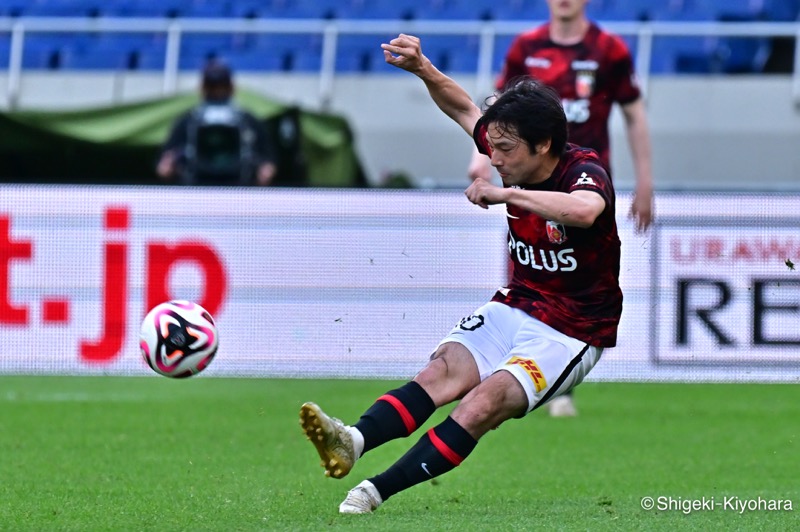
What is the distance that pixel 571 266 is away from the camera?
5.11 metres

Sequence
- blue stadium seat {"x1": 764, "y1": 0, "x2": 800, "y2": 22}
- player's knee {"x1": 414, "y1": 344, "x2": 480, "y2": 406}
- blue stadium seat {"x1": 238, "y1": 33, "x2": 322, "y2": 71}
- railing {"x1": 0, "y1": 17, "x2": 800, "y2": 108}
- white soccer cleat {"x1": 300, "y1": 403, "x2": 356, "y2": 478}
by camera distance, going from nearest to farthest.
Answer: white soccer cleat {"x1": 300, "y1": 403, "x2": 356, "y2": 478}, player's knee {"x1": 414, "y1": 344, "x2": 480, "y2": 406}, railing {"x1": 0, "y1": 17, "x2": 800, "y2": 108}, blue stadium seat {"x1": 764, "y1": 0, "x2": 800, "y2": 22}, blue stadium seat {"x1": 238, "y1": 33, "x2": 322, "y2": 71}

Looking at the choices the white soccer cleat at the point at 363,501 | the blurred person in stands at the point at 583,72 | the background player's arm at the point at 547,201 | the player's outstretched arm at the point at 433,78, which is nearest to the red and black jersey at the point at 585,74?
A: the blurred person in stands at the point at 583,72

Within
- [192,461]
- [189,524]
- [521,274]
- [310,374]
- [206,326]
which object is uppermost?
[521,274]

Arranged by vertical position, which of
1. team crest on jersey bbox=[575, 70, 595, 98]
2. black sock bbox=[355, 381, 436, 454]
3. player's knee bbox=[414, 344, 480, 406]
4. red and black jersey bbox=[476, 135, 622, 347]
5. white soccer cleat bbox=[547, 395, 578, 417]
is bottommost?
white soccer cleat bbox=[547, 395, 578, 417]

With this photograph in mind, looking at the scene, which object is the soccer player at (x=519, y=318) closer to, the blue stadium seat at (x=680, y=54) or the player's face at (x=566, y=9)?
the player's face at (x=566, y=9)

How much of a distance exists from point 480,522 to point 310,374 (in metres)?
5.71

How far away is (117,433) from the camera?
7629mm

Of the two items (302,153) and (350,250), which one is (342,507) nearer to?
(350,250)

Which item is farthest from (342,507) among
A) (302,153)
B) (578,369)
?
(302,153)

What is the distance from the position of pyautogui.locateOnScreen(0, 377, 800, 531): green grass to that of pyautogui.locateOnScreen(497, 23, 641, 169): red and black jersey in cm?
169

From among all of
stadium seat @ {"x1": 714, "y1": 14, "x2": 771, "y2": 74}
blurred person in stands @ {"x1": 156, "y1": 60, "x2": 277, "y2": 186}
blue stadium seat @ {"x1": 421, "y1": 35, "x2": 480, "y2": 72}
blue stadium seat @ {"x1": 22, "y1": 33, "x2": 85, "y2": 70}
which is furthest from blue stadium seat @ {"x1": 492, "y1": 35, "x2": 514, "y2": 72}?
blue stadium seat @ {"x1": 22, "y1": 33, "x2": 85, "y2": 70}

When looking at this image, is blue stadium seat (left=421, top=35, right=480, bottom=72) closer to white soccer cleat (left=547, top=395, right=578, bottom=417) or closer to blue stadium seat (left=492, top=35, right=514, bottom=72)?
blue stadium seat (left=492, top=35, right=514, bottom=72)

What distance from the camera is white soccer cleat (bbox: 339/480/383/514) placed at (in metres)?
4.82

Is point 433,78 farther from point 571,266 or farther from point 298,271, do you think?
point 298,271
